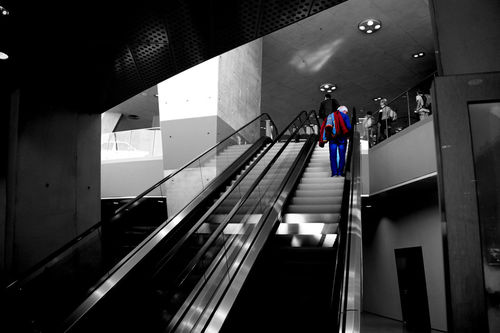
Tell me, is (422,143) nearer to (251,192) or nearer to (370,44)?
(251,192)

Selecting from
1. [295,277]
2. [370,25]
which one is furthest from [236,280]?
[370,25]

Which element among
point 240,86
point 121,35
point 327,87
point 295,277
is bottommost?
point 295,277

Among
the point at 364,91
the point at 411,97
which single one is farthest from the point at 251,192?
the point at 364,91

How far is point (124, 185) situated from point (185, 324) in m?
8.99

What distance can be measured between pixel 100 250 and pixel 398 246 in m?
8.29

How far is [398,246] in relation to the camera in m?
10.9

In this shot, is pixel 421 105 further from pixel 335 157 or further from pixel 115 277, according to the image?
pixel 115 277

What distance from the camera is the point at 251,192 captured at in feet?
19.6

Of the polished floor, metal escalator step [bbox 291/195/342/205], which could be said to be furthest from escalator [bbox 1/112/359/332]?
the polished floor

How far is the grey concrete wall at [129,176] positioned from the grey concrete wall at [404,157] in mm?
6271

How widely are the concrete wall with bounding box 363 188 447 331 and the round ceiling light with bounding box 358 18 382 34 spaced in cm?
543

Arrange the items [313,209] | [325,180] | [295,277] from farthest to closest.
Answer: [325,180]
[313,209]
[295,277]

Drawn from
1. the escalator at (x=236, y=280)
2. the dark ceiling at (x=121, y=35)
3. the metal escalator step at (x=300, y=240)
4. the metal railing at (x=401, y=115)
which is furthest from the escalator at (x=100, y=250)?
the metal railing at (x=401, y=115)

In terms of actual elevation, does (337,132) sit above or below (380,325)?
above
